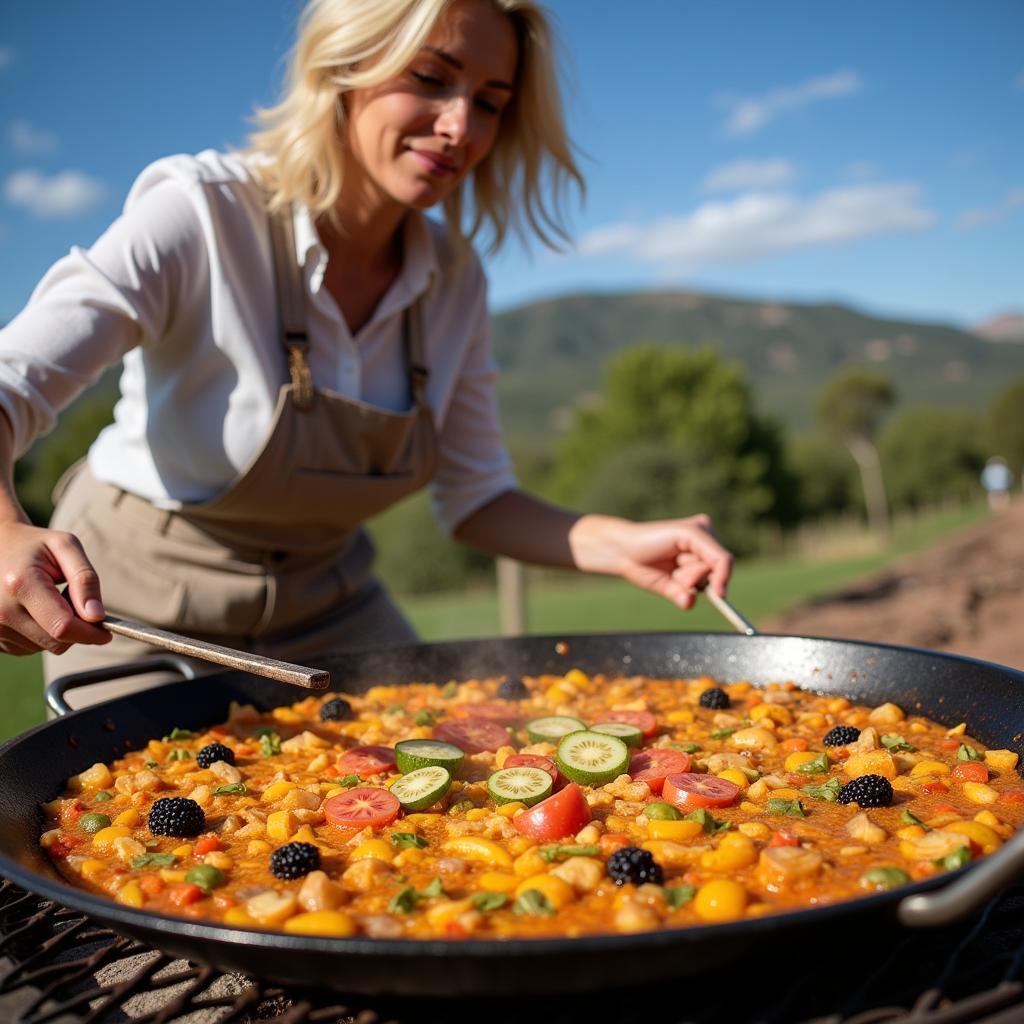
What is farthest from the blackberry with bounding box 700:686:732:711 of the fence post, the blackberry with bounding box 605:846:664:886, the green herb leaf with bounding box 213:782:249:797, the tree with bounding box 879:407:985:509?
the tree with bounding box 879:407:985:509

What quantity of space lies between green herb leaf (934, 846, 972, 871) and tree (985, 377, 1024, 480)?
6923 cm

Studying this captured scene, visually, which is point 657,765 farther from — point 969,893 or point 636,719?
point 969,893

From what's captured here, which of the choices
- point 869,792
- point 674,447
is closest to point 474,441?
point 869,792

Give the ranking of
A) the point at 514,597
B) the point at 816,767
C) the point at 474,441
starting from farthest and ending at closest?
the point at 514,597 → the point at 474,441 → the point at 816,767

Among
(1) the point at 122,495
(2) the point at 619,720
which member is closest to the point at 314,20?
(1) the point at 122,495

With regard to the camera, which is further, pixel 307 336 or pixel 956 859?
pixel 307 336

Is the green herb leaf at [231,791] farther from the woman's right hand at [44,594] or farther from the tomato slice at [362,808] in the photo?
the woman's right hand at [44,594]

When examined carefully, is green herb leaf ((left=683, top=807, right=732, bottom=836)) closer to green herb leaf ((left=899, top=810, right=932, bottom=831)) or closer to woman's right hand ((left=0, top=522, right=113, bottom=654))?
green herb leaf ((left=899, top=810, right=932, bottom=831))

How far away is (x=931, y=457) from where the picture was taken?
7394 cm

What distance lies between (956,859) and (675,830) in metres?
0.56

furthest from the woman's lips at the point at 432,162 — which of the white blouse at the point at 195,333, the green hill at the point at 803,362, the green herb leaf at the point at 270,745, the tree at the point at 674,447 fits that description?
the green hill at the point at 803,362

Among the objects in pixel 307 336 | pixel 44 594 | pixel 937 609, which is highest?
pixel 307 336

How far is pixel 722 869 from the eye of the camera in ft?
6.51

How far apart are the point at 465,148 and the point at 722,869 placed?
2.43 m
